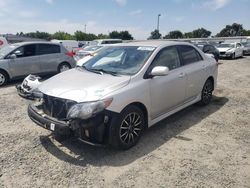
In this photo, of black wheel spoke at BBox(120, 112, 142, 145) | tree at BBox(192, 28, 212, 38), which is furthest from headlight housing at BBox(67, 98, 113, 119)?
tree at BBox(192, 28, 212, 38)

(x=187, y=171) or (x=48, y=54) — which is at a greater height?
(x=48, y=54)

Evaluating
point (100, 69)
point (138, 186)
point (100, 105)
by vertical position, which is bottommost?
point (138, 186)

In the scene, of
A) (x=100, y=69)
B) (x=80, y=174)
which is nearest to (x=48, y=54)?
(x=100, y=69)

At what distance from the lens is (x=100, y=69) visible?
4.73 metres

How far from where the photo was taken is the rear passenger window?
5484 millimetres

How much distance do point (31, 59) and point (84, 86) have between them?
277 inches

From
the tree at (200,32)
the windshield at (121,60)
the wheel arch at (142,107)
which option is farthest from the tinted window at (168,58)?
the tree at (200,32)

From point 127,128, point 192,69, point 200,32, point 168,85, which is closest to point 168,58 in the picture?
point 168,85

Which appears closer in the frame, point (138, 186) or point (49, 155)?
point (138, 186)

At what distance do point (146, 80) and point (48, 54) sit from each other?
7.44 m

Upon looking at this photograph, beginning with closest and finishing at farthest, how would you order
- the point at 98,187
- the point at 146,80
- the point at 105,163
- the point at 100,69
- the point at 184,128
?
the point at 98,187 < the point at 105,163 < the point at 146,80 < the point at 100,69 < the point at 184,128

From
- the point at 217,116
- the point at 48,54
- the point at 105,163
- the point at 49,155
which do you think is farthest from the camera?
the point at 48,54

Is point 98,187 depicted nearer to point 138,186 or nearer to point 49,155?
point 138,186

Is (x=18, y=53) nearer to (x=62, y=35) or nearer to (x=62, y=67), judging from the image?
(x=62, y=67)
